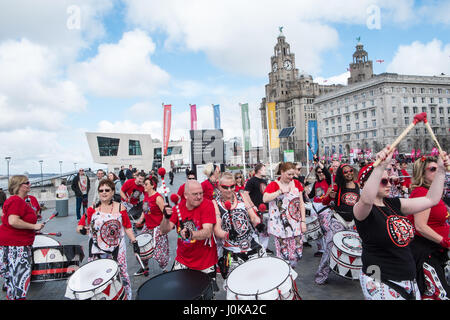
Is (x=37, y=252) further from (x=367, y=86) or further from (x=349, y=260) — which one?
(x=367, y=86)

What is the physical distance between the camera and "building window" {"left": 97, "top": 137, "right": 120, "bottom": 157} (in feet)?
167

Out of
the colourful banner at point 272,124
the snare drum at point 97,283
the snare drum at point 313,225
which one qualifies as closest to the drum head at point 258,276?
the snare drum at point 97,283

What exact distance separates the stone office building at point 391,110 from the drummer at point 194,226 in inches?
2752

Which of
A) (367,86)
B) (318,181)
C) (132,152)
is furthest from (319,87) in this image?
(318,181)

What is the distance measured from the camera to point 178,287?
8.97ft

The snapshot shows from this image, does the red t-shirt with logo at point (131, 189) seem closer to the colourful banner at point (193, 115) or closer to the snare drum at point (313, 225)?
the snare drum at point (313, 225)

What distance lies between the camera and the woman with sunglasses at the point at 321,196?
207 inches

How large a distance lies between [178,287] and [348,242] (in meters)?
2.82

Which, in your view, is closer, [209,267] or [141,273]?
[209,267]

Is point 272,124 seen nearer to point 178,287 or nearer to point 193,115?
point 193,115

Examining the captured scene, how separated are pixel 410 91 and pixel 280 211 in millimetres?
80274

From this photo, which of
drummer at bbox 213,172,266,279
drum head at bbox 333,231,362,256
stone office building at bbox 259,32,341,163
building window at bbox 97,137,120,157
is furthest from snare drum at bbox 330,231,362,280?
stone office building at bbox 259,32,341,163
